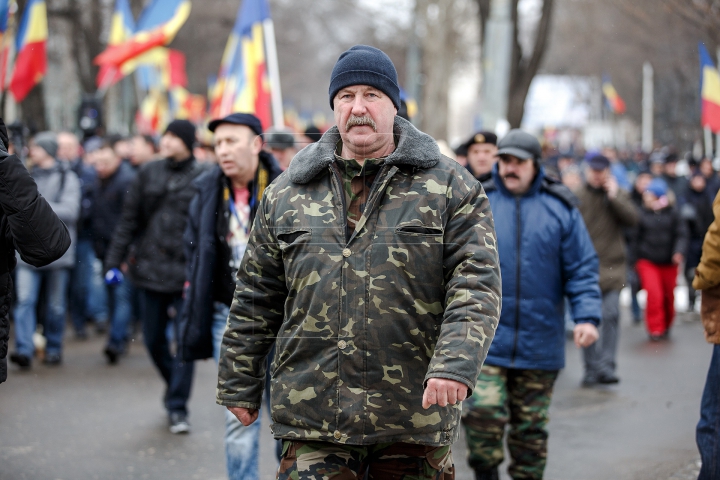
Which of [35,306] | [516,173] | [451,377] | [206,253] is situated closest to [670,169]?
[35,306]

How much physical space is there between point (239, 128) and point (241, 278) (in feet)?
5.85

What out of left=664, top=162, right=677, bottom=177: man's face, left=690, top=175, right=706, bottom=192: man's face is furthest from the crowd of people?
left=664, top=162, right=677, bottom=177: man's face

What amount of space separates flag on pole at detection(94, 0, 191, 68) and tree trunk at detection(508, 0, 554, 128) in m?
4.54

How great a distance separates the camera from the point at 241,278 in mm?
3668

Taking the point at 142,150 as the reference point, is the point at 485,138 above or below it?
below

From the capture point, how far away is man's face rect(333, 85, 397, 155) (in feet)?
11.5

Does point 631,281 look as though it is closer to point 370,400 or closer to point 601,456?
point 601,456

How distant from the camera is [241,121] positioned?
5.28 m

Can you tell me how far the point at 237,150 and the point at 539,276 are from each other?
1.71 metres

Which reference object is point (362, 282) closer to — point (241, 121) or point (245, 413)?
point (245, 413)

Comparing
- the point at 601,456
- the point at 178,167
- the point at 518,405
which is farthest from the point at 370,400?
the point at 178,167

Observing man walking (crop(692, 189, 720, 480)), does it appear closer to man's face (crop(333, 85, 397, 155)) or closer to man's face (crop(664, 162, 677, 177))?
man's face (crop(333, 85, 397, 155))

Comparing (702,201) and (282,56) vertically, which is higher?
(282,56)

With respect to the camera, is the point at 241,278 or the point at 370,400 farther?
the point at 241,278
